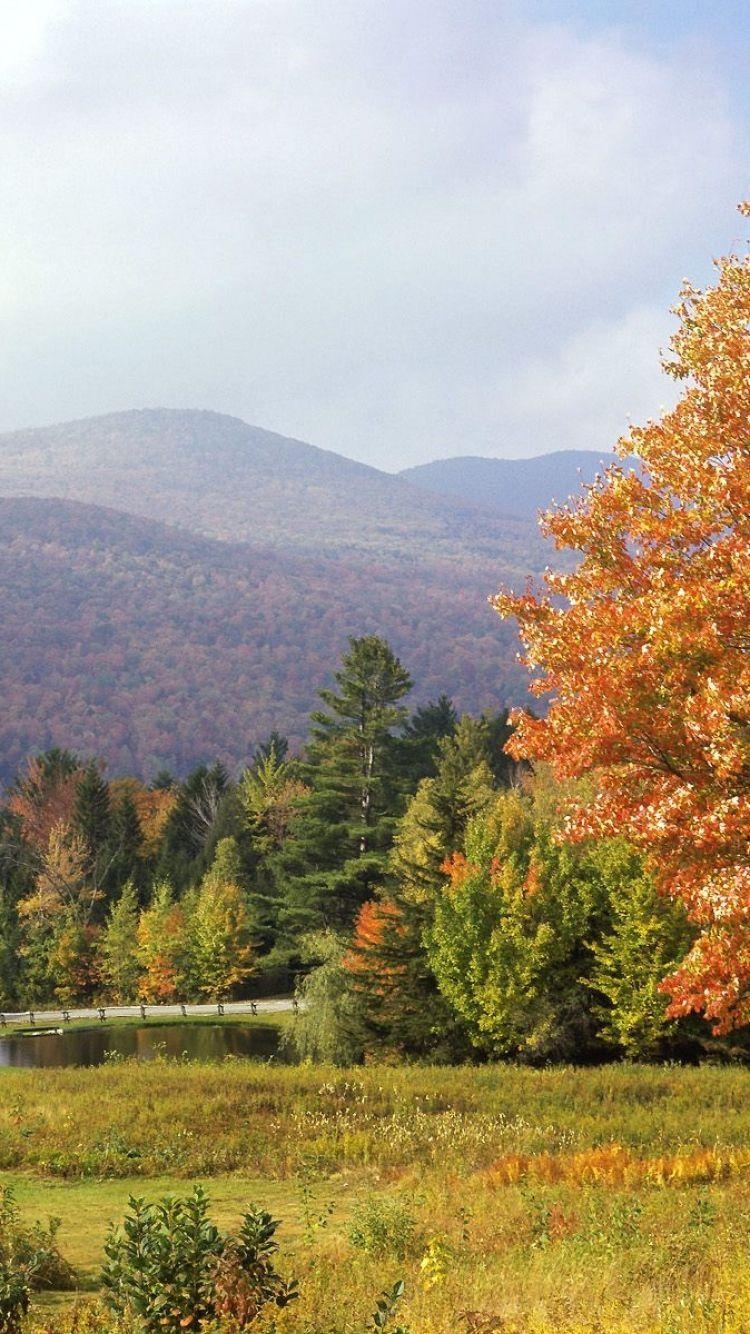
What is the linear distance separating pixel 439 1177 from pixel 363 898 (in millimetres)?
48098

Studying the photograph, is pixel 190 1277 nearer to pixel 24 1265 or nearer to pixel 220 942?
pixel 24 1265

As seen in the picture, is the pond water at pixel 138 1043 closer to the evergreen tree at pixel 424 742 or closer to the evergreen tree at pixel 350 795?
the evergreen tree at pixel 350 795

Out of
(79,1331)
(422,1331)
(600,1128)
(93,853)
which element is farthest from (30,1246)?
(93,853)

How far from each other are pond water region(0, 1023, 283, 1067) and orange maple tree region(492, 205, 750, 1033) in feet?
130

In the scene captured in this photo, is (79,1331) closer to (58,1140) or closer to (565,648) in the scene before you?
(565,648)

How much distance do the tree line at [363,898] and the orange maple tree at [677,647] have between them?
147 inches

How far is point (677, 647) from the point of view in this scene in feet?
43.1

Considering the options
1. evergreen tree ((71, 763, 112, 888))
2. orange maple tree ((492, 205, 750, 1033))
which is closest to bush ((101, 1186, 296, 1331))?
orange maple tree ((492, 205, 750, 1033))

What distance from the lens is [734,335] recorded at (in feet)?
50.3

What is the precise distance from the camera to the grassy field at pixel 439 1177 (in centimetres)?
894

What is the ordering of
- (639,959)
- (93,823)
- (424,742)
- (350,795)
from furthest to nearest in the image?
(93,823) → (424,742) → (350,795) → (639,959)

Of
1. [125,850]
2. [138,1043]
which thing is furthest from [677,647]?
[125,850]

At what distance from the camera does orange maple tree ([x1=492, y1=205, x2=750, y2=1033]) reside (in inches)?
519

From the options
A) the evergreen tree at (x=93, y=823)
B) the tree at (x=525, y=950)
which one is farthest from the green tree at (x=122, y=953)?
the tree at (x=525, y=950)
